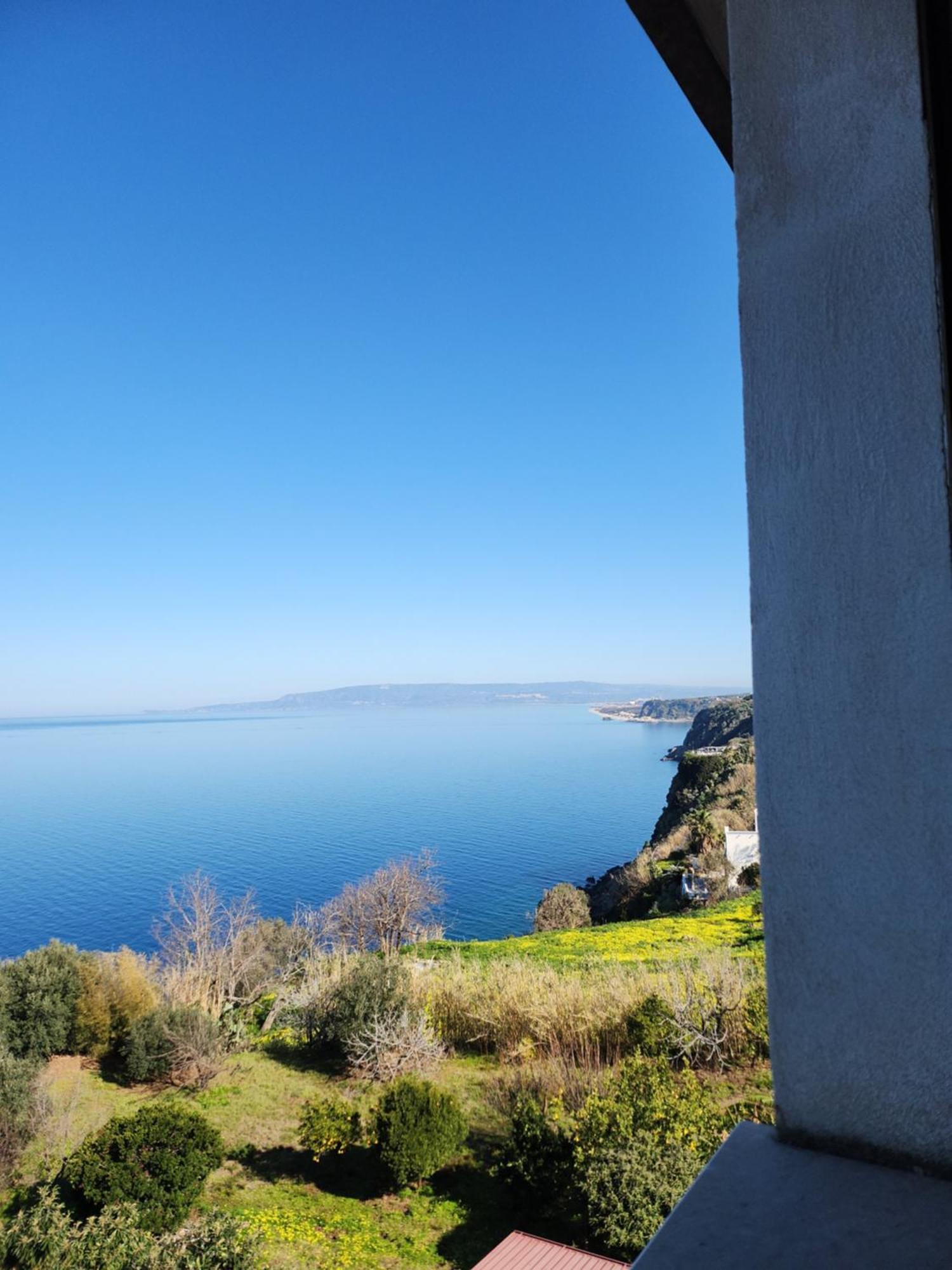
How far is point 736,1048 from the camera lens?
22.9 ft

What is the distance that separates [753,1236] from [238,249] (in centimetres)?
2126

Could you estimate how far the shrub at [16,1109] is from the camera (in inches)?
234

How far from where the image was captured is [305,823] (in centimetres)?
5409

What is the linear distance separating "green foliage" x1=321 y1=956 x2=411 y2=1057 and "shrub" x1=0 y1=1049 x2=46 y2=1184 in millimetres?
2998

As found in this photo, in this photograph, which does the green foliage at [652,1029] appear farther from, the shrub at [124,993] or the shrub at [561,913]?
the shrub at [561,913]

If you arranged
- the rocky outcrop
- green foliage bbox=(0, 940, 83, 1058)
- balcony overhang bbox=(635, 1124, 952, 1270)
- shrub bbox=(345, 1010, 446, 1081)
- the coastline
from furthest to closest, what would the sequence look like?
the coastline → the rocky outcrop → green foliage bbox=(0, 940, 83, 1058) → shrub bbox=(345, 1010, 446, 1081) → balcony overhang bbox=(635, 1124, 952, 1270)

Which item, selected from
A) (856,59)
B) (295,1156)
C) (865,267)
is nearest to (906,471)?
(865,267)

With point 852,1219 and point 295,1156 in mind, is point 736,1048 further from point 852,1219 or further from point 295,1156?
point 852,1219

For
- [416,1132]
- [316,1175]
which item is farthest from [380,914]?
[416,1132]

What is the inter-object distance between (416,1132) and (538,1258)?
5.55 feet

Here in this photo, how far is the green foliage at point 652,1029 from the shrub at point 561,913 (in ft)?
43.4

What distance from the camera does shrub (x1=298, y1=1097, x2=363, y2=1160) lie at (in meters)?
5.86

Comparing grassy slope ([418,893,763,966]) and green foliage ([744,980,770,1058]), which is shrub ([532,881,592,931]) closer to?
grassy slope ([418,893,763,966])

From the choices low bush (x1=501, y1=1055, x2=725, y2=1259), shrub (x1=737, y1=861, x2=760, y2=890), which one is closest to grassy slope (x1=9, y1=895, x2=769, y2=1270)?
low bush (x1=501, y1=1055, x2=725, y2=1259)
